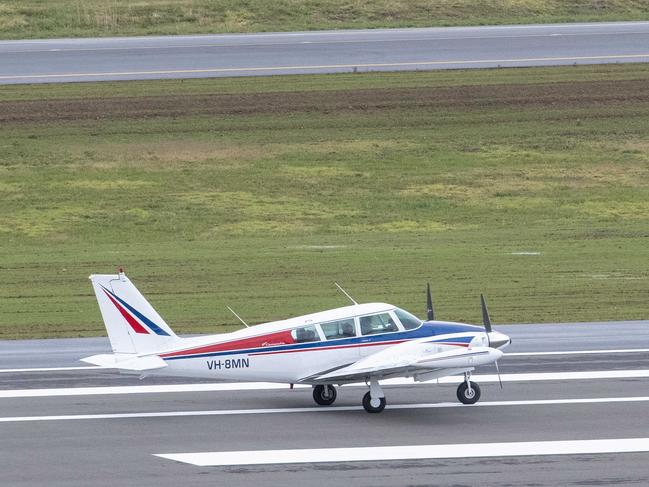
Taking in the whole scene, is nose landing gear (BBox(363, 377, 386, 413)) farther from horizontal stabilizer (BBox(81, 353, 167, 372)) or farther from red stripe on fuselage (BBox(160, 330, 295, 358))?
horizontal stabilizer (BBox(81, 353, 167, 372))

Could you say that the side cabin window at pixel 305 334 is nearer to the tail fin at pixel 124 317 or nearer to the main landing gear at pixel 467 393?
the tail fin at pixel 124 317

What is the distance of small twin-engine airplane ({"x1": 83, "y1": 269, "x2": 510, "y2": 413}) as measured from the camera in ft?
64.2

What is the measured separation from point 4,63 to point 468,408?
3235 cm

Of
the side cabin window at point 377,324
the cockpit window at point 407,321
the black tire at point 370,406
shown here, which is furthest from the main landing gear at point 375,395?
the cockpit window at point 407,321

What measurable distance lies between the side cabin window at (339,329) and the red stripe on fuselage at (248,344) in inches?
24.0

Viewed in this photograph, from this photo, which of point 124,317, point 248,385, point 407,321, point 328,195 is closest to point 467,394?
point 407,321

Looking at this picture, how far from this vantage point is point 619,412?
2033 centimetres

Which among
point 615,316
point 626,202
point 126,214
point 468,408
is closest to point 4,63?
point 126,214

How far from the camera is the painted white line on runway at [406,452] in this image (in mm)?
17656

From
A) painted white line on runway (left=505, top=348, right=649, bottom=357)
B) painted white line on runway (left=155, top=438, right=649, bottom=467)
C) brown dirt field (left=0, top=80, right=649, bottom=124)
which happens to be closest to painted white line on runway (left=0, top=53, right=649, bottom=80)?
brown dirt field (left=0, top=80, right=649, bottom=124)

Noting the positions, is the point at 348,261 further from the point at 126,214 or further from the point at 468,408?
the point at 468,408

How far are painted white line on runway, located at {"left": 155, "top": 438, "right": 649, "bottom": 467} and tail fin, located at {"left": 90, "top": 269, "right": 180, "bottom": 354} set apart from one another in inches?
92.6

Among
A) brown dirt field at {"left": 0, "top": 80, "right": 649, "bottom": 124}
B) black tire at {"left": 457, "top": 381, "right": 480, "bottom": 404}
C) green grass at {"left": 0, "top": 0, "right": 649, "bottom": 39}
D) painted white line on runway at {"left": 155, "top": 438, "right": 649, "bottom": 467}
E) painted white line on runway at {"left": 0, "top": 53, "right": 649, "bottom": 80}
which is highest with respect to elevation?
green grass at {"left": 0, "top": 0, "right": 649, "bottom": 39}

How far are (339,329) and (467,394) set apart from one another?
8.09 feet
